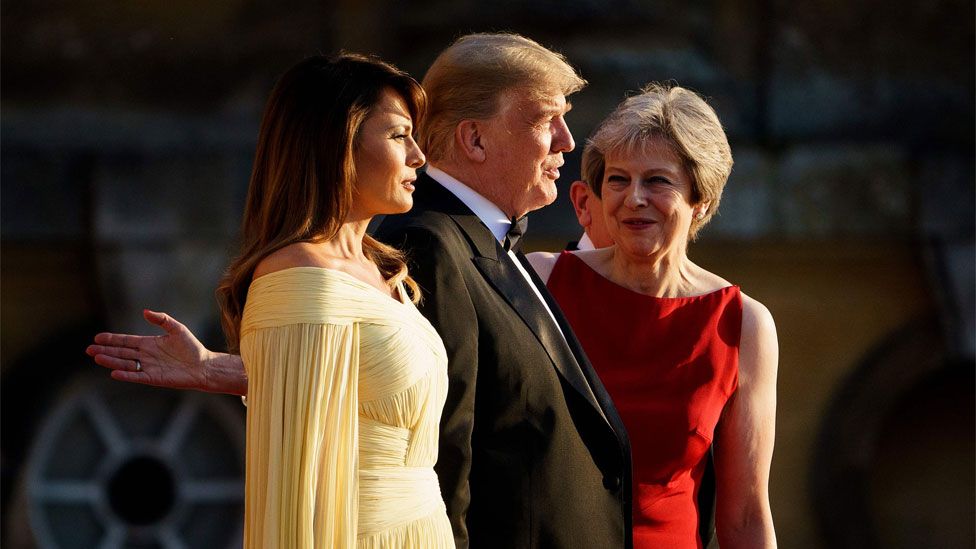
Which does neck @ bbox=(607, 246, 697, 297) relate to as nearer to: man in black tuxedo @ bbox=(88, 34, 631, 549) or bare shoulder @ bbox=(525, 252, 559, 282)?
bare shoulder @ bbox=(525, 252, 559, 282)

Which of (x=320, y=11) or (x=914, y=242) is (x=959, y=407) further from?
(x=320, y=11)

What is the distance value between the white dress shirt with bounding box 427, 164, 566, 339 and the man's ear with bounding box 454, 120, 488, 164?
56 millimetres

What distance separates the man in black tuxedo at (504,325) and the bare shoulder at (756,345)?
0.48 m

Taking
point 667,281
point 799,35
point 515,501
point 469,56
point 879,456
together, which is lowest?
point 879,456

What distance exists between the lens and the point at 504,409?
2.86 m

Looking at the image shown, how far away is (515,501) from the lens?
114 inches

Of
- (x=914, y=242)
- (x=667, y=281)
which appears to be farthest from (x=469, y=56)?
(x=914, y=242)

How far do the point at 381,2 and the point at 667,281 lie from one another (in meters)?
5.42

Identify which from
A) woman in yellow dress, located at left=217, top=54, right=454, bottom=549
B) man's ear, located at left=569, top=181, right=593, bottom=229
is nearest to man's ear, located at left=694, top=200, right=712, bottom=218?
man's ear, located at left=569, top=181, right=593, bottom=229

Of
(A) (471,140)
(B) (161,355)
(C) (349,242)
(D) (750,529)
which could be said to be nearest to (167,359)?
(B) (161,355)

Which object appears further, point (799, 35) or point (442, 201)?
point (799, 35)

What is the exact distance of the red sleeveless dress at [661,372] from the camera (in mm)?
3287

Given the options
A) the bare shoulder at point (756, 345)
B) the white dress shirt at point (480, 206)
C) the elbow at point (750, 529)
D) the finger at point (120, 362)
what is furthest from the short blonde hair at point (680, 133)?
the finger at point (120, 362)

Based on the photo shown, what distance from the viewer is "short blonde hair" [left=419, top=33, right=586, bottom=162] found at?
3.06 meters
